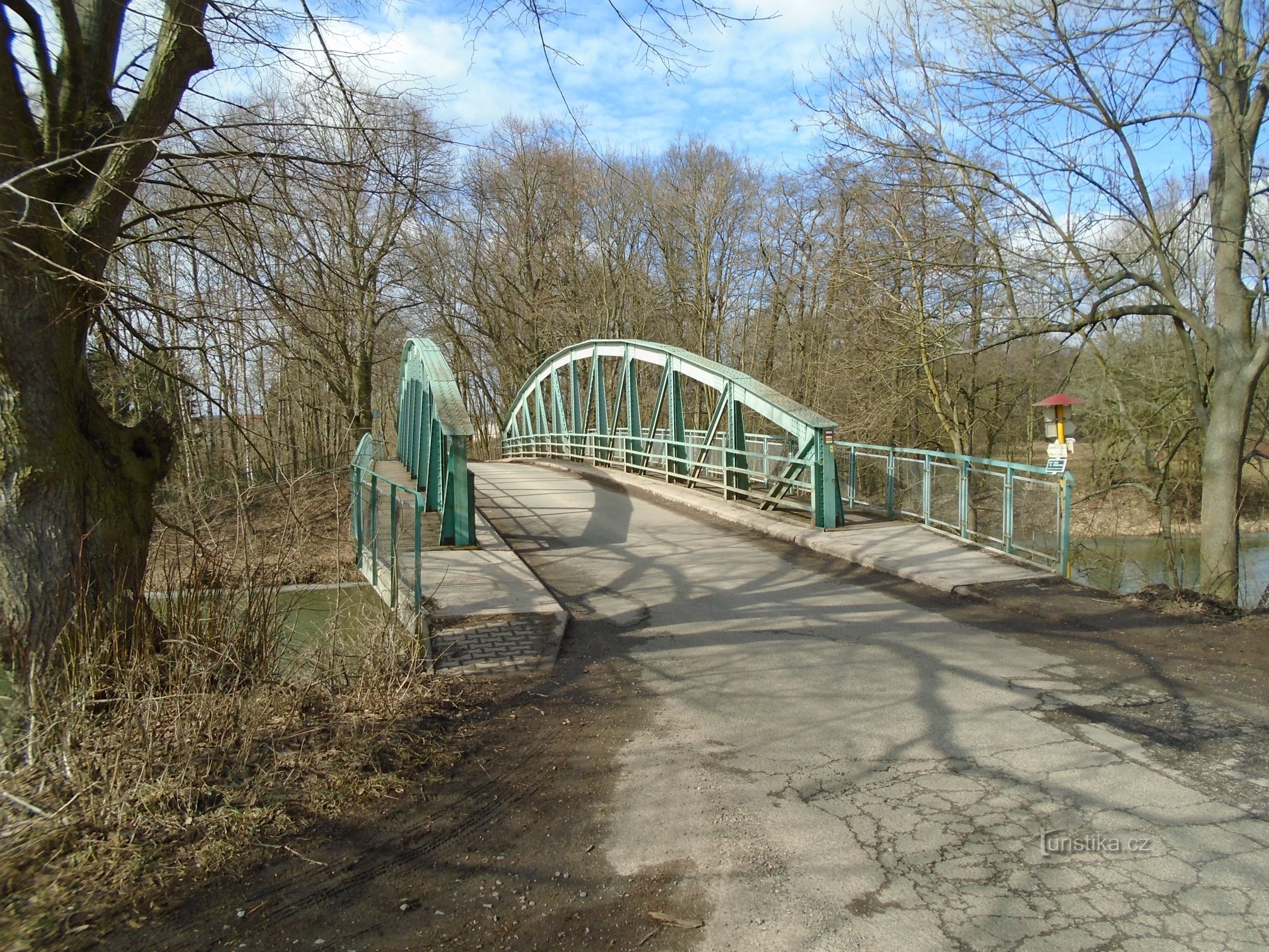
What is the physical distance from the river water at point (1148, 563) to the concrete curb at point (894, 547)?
2525 millimetres

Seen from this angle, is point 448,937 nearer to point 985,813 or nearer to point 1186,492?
point 985,813

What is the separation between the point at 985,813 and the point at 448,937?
2274mm

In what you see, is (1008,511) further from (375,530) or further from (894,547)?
(375,530)

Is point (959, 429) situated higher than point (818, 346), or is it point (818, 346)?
point (818, 346)

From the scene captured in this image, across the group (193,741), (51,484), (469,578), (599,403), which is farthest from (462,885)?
(599,403)

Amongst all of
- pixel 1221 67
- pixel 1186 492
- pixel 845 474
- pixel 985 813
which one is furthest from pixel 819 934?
pixel 1186 492

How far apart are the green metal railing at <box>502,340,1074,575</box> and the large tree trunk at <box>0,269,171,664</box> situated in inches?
308

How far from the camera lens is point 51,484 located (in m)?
4.48

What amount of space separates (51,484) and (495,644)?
3031 mm

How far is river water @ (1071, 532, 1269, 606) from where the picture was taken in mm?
14500

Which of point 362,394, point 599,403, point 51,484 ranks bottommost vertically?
point 51,484

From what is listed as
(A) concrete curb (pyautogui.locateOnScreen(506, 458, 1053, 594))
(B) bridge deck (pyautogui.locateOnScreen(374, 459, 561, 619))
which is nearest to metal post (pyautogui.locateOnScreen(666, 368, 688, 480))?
(A) concrete curb (pyautogui.locateOnScreen(506, 458, 1053, 594))

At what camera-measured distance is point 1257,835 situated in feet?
11.0

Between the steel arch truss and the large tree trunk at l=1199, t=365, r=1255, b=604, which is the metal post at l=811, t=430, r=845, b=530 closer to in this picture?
the large tree trunk at l=1199, t=365, r=1255, b=604
